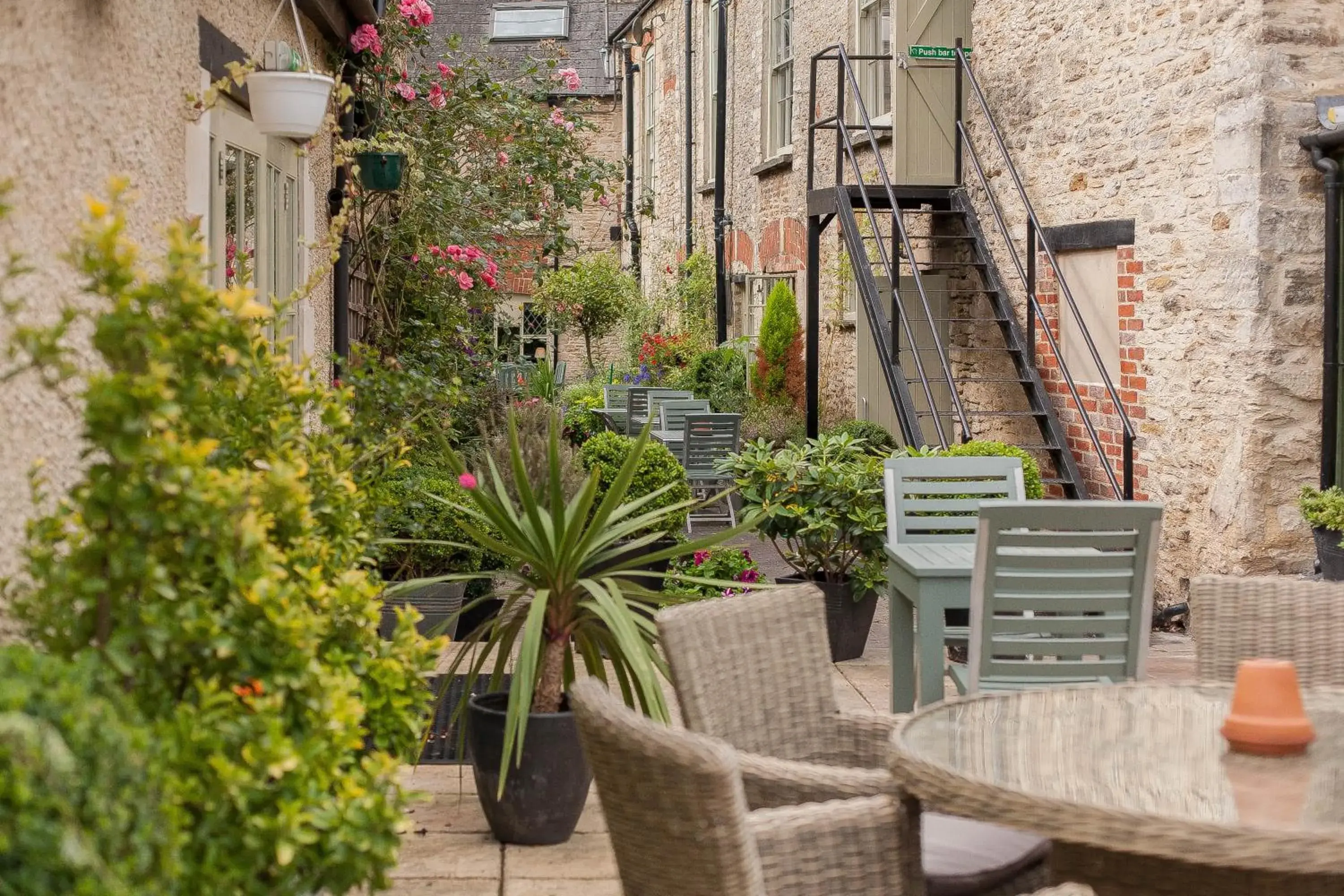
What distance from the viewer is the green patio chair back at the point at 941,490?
524 cm

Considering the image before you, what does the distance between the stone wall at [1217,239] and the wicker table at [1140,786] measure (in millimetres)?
4323

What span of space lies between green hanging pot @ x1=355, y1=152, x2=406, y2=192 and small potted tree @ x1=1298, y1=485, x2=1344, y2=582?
4.49m

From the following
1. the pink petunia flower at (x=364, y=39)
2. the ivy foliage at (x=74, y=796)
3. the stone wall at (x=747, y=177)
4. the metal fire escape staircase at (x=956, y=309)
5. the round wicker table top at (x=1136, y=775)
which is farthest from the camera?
the stone wall at (x=747, y=177)

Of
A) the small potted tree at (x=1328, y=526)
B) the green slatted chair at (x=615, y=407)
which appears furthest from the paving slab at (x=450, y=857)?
the green slatted chair at (x=615, y=407)

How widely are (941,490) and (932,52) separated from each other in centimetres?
594

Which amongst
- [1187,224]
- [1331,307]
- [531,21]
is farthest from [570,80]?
[531,21]

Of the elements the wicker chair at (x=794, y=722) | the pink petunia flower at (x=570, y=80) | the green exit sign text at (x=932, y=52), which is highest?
the green exit sign text at (x=932, y=52)

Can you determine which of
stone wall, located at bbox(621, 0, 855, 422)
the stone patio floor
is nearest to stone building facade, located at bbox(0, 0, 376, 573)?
the stone patio floor

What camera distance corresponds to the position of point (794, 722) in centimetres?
299

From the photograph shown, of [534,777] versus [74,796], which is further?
[534,777]

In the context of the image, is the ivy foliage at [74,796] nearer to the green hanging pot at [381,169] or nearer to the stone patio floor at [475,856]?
the stone patio floor at [475,856]

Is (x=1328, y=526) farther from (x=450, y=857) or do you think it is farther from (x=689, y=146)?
(x=689, y=146)

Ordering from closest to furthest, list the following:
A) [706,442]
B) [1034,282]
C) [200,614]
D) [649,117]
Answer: [200,614] < [1034,282] < [706,442] < [649,117]

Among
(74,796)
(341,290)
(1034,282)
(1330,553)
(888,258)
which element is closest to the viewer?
(74,796)
